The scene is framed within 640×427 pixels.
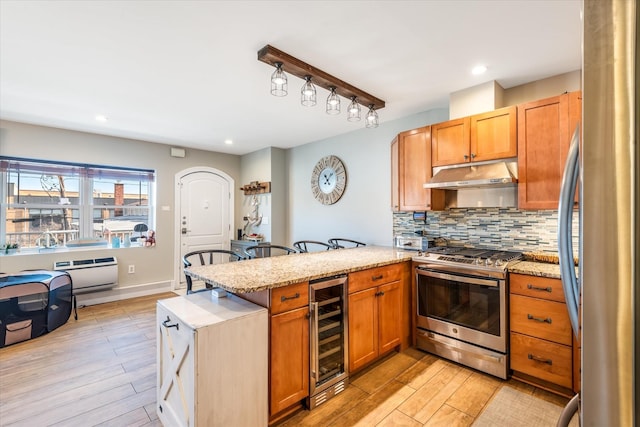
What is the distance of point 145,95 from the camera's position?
9.84 ft

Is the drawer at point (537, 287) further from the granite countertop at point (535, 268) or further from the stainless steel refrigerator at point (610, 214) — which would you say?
the stainless steel refrigerator at point (610, 214)

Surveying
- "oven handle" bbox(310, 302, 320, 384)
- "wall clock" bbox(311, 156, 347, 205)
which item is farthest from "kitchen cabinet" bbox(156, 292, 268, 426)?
"wall clock" bbox(311, 156, 347, 205)

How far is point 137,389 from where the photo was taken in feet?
7.39

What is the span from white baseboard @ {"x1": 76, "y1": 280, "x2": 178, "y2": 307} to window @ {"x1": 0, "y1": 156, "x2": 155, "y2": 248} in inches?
31.6

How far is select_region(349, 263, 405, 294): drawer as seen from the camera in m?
2.31

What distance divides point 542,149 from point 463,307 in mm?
1458

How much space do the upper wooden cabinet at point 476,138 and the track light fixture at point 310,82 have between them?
2.36ft

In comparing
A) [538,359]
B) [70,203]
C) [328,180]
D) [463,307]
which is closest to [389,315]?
[463,307]

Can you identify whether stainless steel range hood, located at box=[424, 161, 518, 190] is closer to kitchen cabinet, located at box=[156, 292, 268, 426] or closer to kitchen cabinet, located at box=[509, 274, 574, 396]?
kitchen cabinet, located at box=[509, 274, 574, 396]

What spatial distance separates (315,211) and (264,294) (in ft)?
10.1

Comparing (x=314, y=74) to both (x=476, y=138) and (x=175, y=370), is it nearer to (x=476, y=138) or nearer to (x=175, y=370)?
(x=476, y=138)

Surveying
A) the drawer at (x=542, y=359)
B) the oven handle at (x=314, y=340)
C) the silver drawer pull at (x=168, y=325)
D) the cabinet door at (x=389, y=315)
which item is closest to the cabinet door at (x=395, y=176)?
the cabinet door at (x=389, y=315)

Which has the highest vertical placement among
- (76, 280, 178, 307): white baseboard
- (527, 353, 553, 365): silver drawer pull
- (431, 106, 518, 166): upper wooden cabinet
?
(431, 106, 518, 166): upper wooden cabinet

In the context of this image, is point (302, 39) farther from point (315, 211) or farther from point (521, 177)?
point (315, 211)
